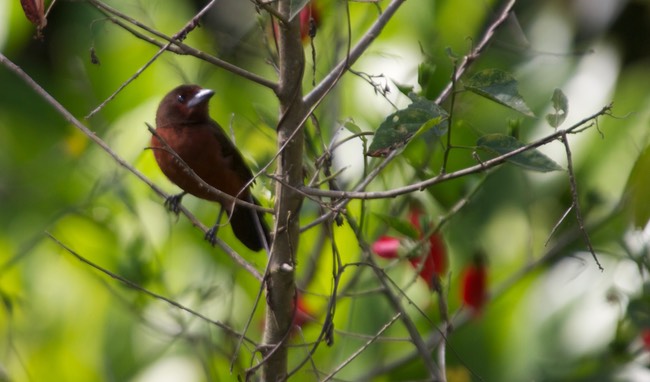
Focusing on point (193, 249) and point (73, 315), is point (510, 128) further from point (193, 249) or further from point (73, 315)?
point (73, 315)

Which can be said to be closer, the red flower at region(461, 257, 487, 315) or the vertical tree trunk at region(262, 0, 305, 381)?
the vertical tree trunk at region(262, 0, 305, 381)

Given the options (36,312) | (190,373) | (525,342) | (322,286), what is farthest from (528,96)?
(36,312)

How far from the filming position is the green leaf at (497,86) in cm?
166

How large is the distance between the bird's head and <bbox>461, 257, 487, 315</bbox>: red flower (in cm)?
84

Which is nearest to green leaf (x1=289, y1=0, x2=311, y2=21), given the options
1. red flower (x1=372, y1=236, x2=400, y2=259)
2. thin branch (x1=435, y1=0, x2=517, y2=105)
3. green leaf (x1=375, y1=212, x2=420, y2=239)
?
thin branch (x1=435, y1=0, x2=517, y2=105)

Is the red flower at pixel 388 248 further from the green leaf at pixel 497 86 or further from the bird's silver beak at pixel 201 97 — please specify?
the green leaf at pixel 497 86

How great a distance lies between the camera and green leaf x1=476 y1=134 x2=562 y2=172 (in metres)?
1.71

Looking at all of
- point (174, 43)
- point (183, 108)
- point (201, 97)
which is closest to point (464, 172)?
point (174, 43)

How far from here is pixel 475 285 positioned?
273cm

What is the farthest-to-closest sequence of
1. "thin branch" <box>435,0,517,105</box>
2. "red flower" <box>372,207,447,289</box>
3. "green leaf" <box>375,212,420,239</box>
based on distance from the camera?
"red flower" <box>372,207,447,289</box> → "green leaf" <box>375,212,420,239</box> → "thin branch" <box>435,0,517,105</box>

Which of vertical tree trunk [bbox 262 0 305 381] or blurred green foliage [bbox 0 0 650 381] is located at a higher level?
blurred green foliage [bbox 0 0 650 381]

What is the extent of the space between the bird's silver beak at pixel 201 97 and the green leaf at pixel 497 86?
119 cm

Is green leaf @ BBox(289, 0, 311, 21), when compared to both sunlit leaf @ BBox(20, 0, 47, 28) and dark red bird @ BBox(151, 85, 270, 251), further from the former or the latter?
dark red bird @ BBox(151, 85, 270, 251)

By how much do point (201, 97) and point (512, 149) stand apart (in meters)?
1.28
